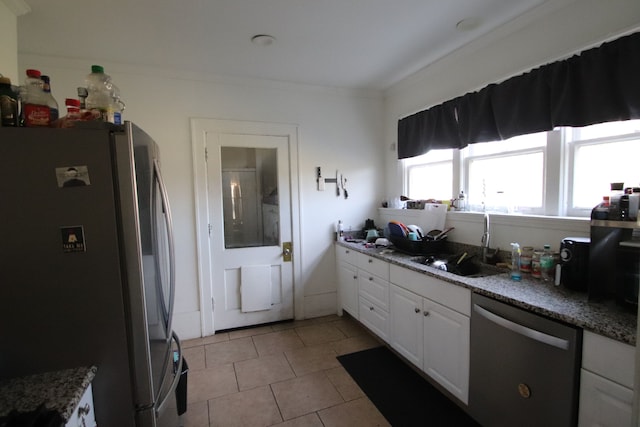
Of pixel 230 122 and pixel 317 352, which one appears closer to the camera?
pixel 317 352

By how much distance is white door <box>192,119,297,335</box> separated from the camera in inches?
121

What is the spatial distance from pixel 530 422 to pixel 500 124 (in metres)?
1.81

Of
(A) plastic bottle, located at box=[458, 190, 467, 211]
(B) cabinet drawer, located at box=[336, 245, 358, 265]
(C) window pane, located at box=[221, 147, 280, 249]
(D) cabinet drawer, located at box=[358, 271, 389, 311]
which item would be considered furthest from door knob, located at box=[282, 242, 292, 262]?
(A) plastic bottle, located at box=[458, 190, 467, 211]

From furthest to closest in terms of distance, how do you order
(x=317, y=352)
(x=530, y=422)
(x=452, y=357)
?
(x=317, y=352), (x=452, y=357), (x=530, y=422)

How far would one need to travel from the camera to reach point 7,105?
108cm

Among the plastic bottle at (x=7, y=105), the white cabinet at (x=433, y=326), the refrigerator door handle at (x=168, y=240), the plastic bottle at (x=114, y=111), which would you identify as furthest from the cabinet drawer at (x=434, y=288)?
the plastic bottle at (x=7, y=105)

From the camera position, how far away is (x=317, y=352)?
2.74 m

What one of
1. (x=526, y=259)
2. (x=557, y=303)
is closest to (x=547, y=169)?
(x=526, y=259)

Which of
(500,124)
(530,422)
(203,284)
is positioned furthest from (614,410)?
(203,284)

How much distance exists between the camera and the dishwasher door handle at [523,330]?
129 cm

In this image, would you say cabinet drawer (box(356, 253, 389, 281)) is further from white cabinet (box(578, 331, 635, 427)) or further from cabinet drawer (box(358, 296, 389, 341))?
white cabinet (box(578, 331, 635, 427))

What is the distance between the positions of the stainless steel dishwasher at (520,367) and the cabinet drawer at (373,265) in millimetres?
890

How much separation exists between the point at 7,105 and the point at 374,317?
2666 millimetres

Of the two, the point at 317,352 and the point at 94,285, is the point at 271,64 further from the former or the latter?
the point at 317,352
